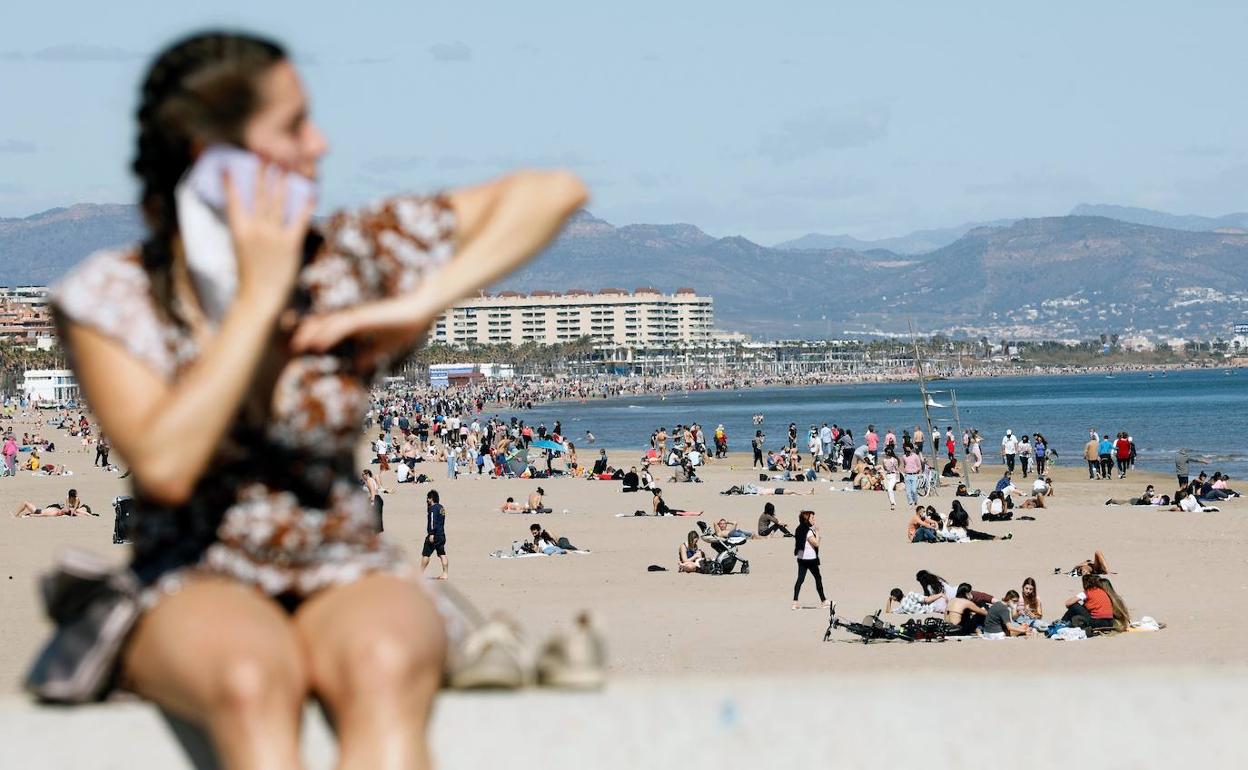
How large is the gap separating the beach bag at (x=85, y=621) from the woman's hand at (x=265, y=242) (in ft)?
1.35

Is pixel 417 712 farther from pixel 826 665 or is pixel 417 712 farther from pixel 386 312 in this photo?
pixel 826 665

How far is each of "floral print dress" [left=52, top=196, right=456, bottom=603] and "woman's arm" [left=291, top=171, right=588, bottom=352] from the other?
0.04 meters

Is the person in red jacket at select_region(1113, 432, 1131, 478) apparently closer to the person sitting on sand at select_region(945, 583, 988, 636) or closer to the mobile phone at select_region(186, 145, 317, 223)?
the person sitting on sand at select_region(945, 583, 988, 636)

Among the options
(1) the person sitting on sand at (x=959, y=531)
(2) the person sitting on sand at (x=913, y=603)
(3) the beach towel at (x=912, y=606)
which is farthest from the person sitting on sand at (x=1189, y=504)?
(3) the beach towel at (x=912, y=606)

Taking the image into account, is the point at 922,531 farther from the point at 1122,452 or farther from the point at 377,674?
the point at 377,674

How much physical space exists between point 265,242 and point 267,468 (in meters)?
0.31

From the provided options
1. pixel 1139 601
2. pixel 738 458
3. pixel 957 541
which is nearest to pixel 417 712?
pixel 1139 601

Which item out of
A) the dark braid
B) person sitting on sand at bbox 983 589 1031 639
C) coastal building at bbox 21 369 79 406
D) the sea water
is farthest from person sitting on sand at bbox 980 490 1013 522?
coastal building at bbox 21 369 79 406

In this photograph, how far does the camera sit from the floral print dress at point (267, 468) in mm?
2162

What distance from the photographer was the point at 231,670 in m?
1.96

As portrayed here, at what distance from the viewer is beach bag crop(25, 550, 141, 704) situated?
2135mm

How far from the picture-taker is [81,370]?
7.14 feet

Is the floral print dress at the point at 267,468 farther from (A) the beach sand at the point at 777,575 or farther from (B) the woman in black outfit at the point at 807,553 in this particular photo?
(B) the woman in black outfit at the point at 807,553

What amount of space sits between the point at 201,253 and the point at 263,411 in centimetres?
22
